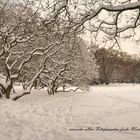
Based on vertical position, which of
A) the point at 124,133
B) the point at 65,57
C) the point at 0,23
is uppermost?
the point at 0,23

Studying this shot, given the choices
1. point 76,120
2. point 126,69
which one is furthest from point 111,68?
point 76,120

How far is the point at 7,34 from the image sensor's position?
18234 mm

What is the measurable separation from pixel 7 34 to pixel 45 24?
8778mm

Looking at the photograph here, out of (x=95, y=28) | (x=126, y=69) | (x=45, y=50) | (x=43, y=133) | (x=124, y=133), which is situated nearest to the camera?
(x=43, y=133)

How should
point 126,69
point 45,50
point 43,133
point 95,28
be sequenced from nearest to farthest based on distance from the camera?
1. point 43,133
2. point 95,28
3. point 45,50
4. point 126,69

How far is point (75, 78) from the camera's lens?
27844mm

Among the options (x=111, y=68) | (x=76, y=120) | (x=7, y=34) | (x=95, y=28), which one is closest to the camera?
(x=95, y=28)

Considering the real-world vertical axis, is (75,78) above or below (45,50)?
below

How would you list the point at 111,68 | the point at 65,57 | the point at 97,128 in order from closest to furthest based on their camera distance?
1. the point at 97,128
2. the point at 65,57
3. the point at 111,68

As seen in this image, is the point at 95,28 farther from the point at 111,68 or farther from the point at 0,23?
the point at 111,68

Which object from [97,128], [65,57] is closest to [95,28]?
[97,128]

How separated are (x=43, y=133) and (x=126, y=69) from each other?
86285mm

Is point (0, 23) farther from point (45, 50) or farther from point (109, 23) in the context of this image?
point (109, 23)

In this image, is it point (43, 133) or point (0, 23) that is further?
point (0, 23)
